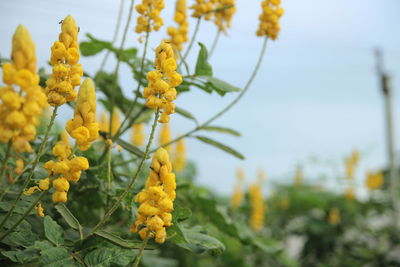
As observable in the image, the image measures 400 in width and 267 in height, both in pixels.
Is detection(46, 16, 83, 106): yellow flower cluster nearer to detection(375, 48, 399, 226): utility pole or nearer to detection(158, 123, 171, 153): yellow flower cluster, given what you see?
detection(158, 123, 171, 153): yellow flower cluster

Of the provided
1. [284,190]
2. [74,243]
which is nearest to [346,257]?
[284,190]

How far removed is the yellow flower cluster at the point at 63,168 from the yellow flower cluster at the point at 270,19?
117 centimetres

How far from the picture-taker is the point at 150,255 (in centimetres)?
264

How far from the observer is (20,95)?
0.85 m

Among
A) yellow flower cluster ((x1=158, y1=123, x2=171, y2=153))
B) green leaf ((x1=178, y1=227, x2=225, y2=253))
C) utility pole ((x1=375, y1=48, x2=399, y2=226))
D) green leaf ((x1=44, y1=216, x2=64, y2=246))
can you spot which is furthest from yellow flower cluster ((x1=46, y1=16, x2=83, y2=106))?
utility pole ((x1=375, y1=48, x2=399, y2=226))

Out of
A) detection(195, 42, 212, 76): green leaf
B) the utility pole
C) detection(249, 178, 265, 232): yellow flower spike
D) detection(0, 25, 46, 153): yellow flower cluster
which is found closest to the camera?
detection(0, 25, 46, 153): yellow flower cluster

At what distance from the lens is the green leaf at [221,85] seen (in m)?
1.57

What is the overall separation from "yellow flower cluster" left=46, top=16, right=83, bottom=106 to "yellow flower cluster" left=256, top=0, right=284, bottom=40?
3.54 ft

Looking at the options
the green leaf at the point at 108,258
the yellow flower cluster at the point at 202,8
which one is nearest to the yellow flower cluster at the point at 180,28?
the yellow flower cluster at the point at 202,8

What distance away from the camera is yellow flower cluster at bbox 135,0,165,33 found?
160 cm

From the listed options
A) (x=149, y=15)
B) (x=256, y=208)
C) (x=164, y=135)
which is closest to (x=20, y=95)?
(x=149, y=15)

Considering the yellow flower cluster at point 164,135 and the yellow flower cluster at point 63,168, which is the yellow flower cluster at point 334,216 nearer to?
the yellow flower cluster at point 164,135

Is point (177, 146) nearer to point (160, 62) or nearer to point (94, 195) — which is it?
point (94, 195)

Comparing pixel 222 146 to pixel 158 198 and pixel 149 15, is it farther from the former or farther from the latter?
pixel 158 198
